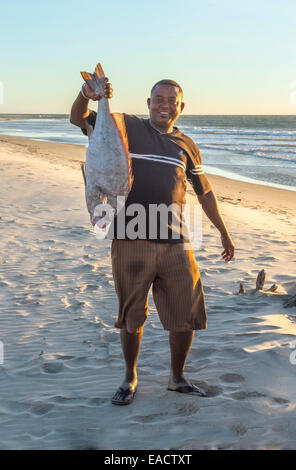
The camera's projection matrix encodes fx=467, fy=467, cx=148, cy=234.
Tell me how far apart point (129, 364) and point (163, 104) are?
1.54 meters

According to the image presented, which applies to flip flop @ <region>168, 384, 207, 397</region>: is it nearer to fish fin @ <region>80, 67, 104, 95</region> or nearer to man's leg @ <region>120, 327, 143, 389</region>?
man's leg @ <region>120, 327, 143, 389</region>

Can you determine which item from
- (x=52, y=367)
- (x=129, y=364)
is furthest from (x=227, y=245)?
(x=52, y=367)

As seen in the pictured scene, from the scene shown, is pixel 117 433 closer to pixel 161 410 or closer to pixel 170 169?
pixel 161 410

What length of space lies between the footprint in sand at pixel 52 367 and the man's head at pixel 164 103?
179cm

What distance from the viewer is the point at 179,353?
2.80m

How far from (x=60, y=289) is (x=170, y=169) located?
8.83ft

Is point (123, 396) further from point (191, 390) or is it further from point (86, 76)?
point (86, 76)

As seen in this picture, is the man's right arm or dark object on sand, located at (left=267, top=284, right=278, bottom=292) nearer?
the man's right arm

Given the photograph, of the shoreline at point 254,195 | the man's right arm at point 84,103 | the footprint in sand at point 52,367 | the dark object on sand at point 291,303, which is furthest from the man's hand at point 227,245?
the shoreline at point 254,195

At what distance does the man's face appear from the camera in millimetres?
2559

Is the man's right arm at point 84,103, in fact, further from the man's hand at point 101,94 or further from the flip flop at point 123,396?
the flip flop at point 123,396

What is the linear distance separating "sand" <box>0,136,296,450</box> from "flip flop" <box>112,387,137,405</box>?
0.03 meters

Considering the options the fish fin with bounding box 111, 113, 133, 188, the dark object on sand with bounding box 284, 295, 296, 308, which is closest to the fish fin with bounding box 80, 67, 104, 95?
the fish fin with bounding box 111, 113, 133, 188

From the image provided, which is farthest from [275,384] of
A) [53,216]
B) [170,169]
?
[53,216]
